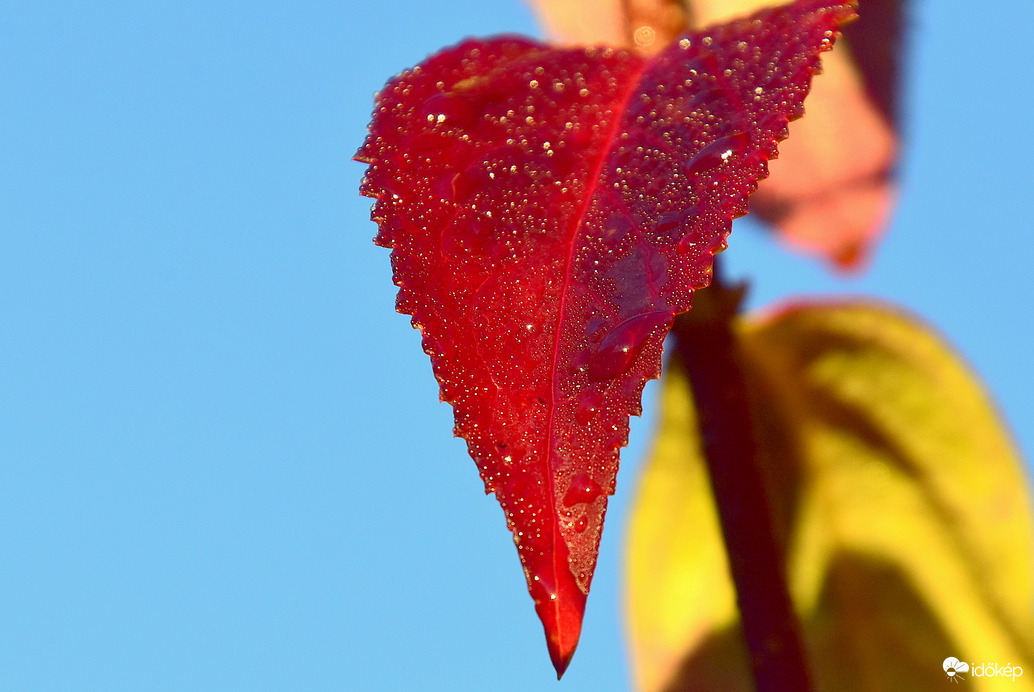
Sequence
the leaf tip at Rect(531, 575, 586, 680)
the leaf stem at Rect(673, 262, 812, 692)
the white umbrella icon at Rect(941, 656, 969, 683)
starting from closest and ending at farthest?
the leaf tip at Rect(531, 575, 586, 680)
the leaf stem at Rect(673, 262, 812, 692)
the white umbrella icon at Rect(941, 656, 969, 683)

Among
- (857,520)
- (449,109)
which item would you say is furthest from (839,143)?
(449,109)

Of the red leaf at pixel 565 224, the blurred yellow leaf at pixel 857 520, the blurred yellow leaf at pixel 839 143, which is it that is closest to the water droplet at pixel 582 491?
the red leaf at pixel 565 224

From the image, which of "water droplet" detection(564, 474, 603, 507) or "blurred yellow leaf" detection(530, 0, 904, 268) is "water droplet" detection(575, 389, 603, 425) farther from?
"blurred yellow leaf" detection(530, 0, 904, 268)

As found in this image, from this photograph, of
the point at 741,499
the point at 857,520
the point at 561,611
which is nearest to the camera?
the point at 561,611

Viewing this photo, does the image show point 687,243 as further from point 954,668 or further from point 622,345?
point 954,668

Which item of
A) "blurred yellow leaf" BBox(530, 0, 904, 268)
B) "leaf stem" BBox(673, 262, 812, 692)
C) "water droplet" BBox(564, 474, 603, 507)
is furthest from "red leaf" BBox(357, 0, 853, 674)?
"blurred yellow leaf" BBox(530, 0, 904, 268)

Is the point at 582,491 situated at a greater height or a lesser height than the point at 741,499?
greater

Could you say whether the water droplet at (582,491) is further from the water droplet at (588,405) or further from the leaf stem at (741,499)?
the leaf stem at (741,499)
